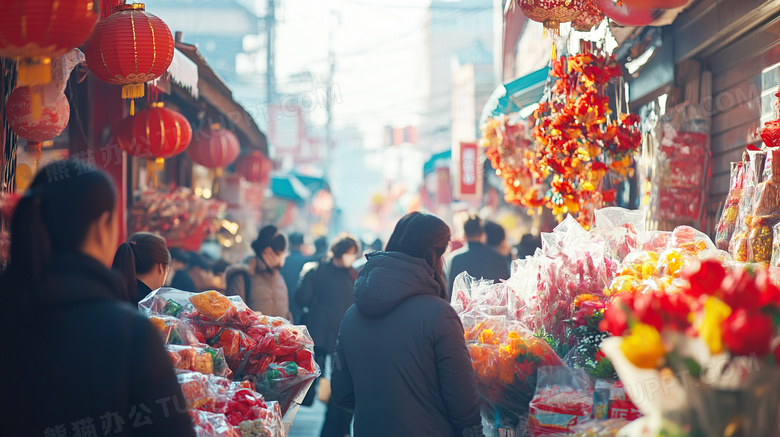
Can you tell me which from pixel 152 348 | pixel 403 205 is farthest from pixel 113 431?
pixel 403 205

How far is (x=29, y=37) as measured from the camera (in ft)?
10.8

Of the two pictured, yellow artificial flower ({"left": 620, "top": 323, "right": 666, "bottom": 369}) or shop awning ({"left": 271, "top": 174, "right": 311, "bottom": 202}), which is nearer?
yellow artificial flower ({"left": 620, "top": 323, "right": 666, "bottom": 369})

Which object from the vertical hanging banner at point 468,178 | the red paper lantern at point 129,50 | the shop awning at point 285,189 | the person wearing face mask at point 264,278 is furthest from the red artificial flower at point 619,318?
the shop awning at point 285,189

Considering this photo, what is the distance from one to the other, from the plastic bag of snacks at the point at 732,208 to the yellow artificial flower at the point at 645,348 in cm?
297

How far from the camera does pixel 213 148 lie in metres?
11.5

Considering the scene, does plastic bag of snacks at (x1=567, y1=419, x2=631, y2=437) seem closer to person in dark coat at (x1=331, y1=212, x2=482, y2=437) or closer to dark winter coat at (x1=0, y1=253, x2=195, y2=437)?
person in dark coat at (x1=331, y1=212, x2=482, y2=437)

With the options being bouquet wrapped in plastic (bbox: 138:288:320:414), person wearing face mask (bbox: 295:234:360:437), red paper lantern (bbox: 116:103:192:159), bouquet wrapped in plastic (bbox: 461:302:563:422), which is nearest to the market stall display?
red paper lantern (bbox: 116:103:192:159)

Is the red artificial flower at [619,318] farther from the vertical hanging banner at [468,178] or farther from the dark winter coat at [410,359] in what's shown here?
the vertical hanging banner at [468,178]

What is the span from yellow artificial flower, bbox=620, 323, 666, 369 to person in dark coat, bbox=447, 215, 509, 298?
19.1ft

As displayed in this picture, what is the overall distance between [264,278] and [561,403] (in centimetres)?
439

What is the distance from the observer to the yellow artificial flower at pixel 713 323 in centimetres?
207

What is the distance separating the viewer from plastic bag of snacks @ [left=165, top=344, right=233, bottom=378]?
3.77 meters

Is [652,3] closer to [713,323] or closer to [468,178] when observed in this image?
[713,323]

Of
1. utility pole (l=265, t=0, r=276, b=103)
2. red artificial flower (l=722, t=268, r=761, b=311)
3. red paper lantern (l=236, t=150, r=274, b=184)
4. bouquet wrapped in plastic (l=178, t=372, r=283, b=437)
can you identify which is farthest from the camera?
utility pole (l=265, t=0, r=276, b=103)
